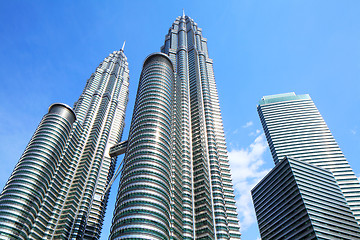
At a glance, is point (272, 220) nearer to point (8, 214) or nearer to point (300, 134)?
point (300, 134)

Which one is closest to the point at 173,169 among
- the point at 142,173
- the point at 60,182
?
the point at 142,173

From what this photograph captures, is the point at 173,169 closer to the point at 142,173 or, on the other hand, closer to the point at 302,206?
the point at 142,173

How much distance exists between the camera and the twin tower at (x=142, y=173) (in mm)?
104812

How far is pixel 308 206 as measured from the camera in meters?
131

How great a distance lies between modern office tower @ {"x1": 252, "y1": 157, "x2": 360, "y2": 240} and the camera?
12706 centimetres

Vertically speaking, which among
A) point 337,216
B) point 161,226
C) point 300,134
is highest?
point 300,134

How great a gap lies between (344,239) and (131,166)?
103m

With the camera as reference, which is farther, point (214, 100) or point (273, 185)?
point (214, 100)

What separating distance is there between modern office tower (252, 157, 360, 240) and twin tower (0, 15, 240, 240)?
3296 cm

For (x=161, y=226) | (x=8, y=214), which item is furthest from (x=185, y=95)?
(x=8, y=214)

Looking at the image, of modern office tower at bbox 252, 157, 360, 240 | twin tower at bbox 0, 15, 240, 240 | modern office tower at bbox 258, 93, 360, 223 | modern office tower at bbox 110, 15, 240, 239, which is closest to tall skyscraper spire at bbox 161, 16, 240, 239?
modern office tower at bbox 110, 15, 240, 239

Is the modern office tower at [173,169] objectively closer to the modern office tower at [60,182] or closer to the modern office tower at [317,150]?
the modern office tower at [60,182]

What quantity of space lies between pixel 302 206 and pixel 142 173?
79.6 metres

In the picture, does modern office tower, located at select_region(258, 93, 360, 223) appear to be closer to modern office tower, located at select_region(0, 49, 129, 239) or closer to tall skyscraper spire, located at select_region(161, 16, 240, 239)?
tall skyscraper spire, located at select_region(161, 16, 240, 239)
